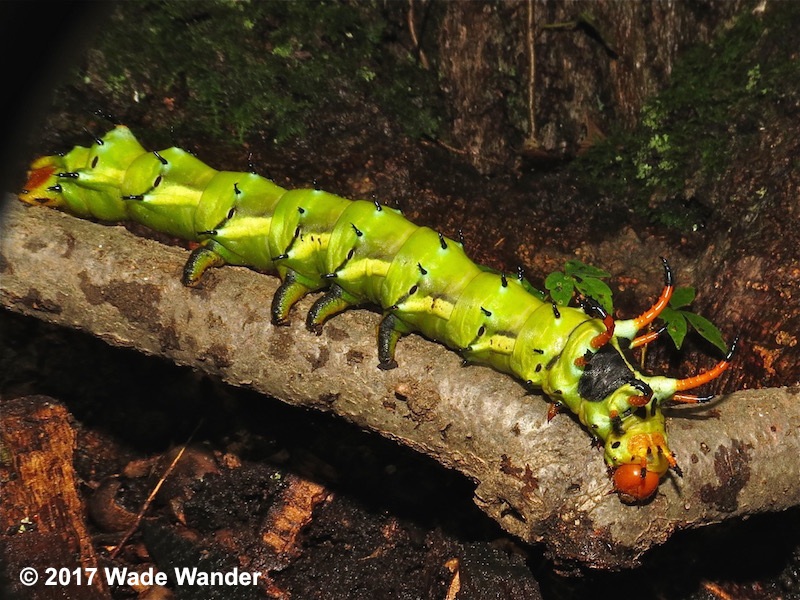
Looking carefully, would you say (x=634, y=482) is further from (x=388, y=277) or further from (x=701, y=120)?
(x=701, y=120)

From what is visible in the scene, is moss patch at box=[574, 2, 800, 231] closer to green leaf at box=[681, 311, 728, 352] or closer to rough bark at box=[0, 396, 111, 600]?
green leaf at box=[681, 311, 728, 352]

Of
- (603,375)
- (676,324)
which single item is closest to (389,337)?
(603,375)

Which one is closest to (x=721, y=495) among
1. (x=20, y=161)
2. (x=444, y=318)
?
(x=444, y=318)

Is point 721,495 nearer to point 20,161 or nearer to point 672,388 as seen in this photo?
point 672,388

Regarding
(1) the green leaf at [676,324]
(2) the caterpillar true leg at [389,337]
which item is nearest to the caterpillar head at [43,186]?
(2) the caterpillar true leg at [389,337]

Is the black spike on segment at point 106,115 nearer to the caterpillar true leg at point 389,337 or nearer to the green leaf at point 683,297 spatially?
the caterpillar true leg at point 389,337
